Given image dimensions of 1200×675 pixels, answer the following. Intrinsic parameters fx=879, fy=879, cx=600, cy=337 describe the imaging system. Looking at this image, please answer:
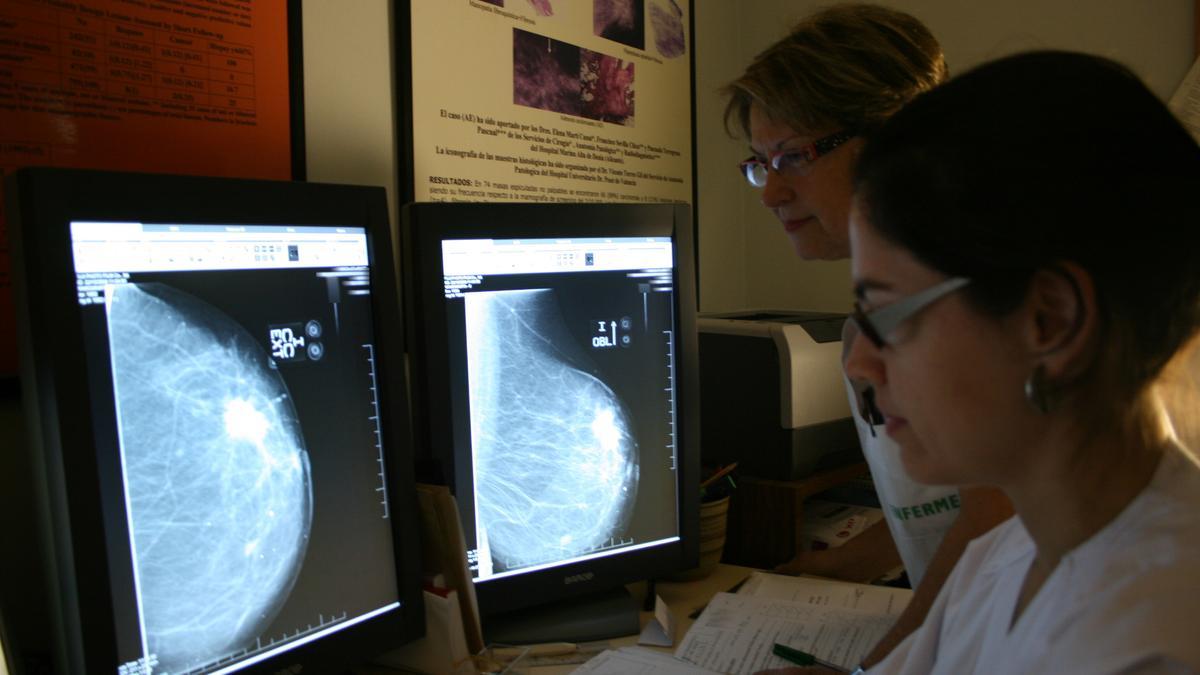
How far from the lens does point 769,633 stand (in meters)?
1.19

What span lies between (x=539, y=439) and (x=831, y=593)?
1.74 ft

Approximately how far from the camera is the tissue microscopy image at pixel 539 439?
1.15m

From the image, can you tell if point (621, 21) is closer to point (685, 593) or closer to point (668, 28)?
point (668, 28)

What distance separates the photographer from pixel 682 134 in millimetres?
2074

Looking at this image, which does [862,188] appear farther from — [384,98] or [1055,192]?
[384,98]

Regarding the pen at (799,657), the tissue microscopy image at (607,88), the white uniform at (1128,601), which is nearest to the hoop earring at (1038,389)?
the white uniform at (1128,601)

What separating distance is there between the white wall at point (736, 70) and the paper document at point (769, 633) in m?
0.79

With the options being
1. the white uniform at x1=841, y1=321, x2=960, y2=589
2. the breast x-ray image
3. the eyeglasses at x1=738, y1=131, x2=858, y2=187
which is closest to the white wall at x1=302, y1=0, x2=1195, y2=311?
the eyeglasses at x1=738, y1=131, x2=858, y2=187

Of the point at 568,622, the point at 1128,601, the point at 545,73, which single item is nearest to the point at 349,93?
the point at 545,73

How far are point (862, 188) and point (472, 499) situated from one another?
648 mm

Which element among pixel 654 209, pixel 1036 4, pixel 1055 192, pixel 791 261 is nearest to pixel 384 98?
pixel 654 209

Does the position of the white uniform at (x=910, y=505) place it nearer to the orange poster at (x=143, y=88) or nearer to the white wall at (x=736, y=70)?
the white wall at (x=736, y=70)

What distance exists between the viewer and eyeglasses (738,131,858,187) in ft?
4.01

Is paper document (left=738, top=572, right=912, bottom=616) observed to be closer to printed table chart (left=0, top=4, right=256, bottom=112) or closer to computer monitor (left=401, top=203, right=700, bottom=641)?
computer monitor (left=401, top=203, right=700, bottom=641)
